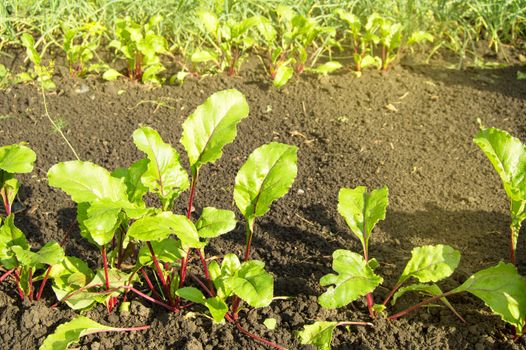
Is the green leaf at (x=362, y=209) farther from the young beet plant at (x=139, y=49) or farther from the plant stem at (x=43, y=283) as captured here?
the young beet plant at (x=139, y=49)

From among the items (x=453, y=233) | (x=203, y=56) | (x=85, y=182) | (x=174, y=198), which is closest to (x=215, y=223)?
(x=174, y=198)

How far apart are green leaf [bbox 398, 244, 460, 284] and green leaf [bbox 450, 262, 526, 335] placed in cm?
8

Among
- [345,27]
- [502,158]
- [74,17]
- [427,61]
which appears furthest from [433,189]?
[74,17]

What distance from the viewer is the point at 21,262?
2158 millimetres

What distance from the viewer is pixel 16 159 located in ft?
7.23

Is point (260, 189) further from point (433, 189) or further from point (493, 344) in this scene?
point (433, 189)

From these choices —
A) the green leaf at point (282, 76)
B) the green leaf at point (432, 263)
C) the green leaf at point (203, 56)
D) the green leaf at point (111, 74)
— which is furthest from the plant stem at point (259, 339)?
the green leaf at point (111, 74)

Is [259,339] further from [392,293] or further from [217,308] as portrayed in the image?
[392,293]

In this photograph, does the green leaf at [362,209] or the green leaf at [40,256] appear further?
the green leaf at [362,209]

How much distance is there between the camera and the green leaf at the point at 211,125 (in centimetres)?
220

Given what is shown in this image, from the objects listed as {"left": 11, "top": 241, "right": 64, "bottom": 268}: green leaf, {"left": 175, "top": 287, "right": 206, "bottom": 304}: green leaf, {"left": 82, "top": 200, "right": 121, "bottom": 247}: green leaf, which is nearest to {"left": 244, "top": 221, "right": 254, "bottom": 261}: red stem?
{"left": 175, "top": 287, "right": 206, "bottom": 304}: green leaf

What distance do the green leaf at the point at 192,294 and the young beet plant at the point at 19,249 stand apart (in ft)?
1.32

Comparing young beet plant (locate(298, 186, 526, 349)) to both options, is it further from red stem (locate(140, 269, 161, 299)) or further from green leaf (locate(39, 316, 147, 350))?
green leaf (locate(39, 316, 147, 350))

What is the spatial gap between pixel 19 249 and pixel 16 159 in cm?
30
